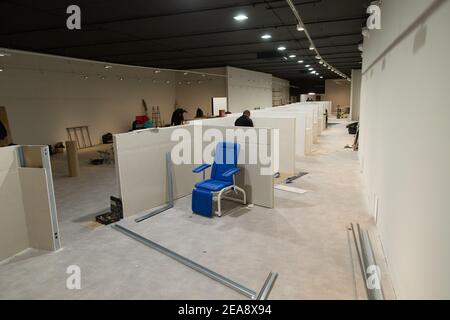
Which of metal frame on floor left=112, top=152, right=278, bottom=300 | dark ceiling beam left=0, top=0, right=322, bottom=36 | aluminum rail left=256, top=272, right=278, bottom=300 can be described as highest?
dark ceiling beam left=0, top=0, right=322, bottom=36

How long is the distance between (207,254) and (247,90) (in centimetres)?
1421

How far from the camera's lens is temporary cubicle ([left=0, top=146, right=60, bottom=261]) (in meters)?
3.18

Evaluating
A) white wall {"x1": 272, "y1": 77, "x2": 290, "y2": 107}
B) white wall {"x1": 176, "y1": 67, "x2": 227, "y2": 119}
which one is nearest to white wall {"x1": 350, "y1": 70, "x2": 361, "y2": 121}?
white wall {"x1": 272, "y1": 77, "x2": 290, "y2": 107}

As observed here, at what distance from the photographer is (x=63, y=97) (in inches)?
395

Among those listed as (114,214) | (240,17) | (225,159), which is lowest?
(114,214)

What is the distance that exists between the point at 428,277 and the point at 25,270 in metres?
3.37

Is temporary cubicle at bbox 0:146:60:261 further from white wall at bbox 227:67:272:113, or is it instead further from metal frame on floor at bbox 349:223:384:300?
white wall at bbox 227:67:272:113

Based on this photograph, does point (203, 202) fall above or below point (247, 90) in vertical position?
below

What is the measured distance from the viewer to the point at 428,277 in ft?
5.55

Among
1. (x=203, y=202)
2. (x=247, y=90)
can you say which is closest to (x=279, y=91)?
(x=247, y=90)

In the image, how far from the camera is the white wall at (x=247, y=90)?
574 inches

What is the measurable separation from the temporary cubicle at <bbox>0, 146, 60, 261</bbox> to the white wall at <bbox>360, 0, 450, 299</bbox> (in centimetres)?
336

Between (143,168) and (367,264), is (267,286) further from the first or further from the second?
(143,168)

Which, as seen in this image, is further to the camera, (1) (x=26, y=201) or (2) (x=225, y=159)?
(2) (x=225, y=159)
